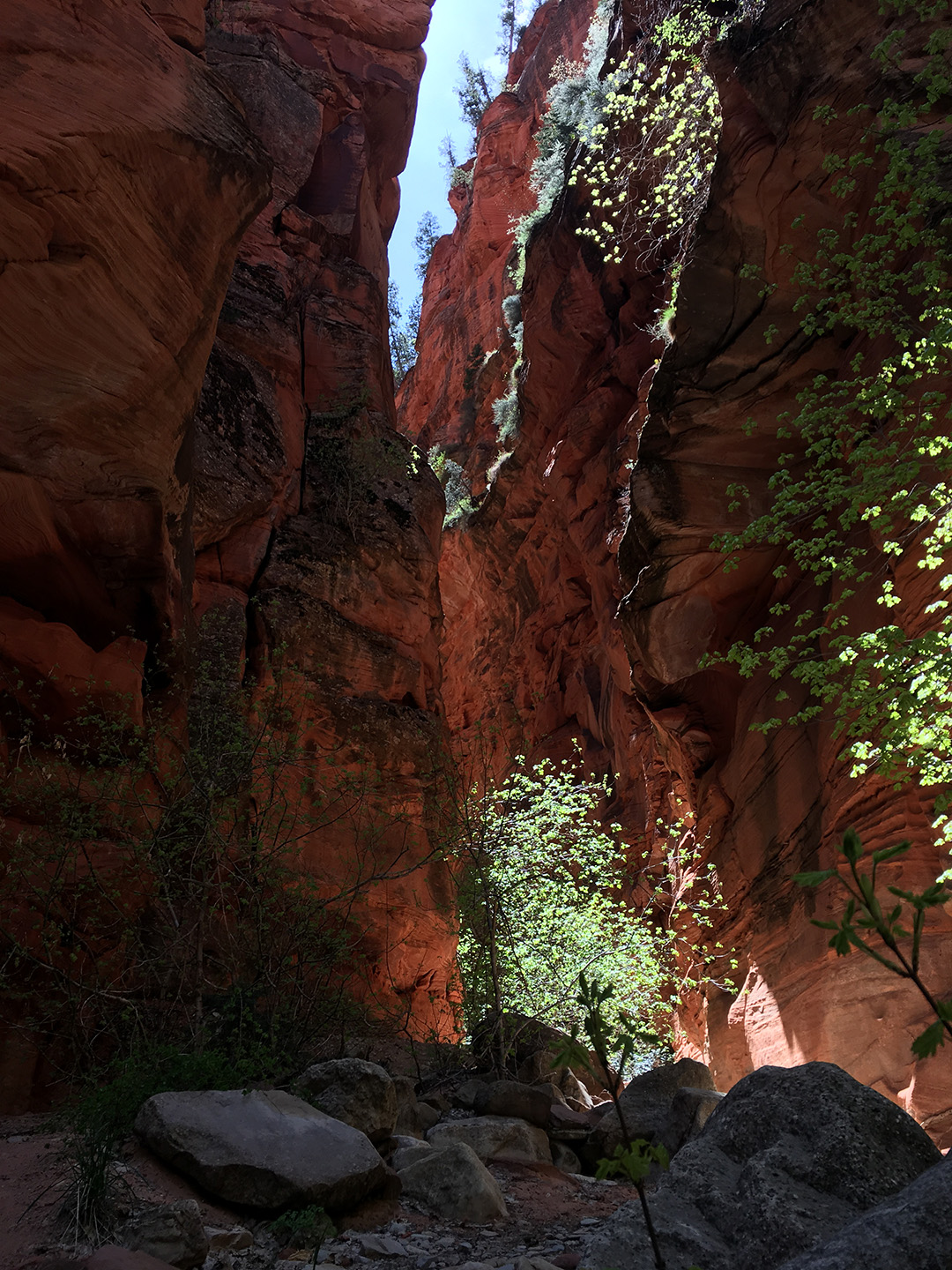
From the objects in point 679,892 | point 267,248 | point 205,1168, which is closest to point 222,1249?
point 205,1168

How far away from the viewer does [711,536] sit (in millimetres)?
13500

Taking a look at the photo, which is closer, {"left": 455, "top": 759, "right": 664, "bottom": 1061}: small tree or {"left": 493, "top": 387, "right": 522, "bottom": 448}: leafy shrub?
{"left": 455, "top": 759, "right": 664, "bottom": 1061}: small tree

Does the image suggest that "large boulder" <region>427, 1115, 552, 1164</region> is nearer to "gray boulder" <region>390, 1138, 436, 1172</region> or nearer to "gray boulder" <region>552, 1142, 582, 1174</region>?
"gray boulder" <region>552, 1142, 582, 1174</region>

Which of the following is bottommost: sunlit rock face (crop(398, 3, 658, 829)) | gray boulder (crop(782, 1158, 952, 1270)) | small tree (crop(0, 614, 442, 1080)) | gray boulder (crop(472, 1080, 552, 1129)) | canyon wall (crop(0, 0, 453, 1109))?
gray boulder (crop(782, 1158, 952, 1270))

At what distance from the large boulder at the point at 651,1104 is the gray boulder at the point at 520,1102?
1.58 feet

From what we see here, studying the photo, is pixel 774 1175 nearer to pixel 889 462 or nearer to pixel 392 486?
pixel 889 462

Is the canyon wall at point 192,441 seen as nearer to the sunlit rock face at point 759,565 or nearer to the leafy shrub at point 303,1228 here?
the leafy shrub at point 303,1228

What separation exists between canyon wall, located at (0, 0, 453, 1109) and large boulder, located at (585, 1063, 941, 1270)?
4.15m

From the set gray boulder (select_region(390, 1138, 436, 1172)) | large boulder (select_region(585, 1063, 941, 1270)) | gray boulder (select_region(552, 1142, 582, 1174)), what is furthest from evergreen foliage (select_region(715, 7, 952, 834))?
gray boulder (select_region(390, 1138, 436, 1172))

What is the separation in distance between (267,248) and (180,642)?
13.5 meters

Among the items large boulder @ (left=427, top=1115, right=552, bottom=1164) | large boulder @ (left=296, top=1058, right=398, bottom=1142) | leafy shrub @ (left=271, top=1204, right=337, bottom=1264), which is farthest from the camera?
large boulder @ (left=427, top=1115, right=552, bottom=1164)

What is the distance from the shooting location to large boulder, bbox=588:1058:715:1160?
290 inches

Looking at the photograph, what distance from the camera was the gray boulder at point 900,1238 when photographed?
97.5 inches

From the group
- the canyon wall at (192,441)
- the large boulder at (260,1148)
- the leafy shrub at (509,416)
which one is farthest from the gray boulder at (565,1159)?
the leafy shrub at (509,416)
